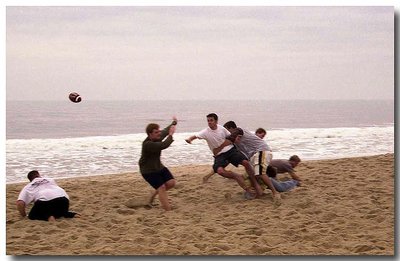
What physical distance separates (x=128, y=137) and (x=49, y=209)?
32.1 feet

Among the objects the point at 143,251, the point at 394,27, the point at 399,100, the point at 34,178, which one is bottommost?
the point at 143,251

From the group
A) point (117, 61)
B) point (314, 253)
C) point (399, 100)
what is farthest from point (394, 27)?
point (117, 61)

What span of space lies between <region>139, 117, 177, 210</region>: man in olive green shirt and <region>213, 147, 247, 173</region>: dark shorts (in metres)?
0.76

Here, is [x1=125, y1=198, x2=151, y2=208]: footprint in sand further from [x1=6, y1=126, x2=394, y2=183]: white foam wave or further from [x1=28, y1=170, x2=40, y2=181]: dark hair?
[x1=6, y1=126, x2=394, y2=183]: white foam wave

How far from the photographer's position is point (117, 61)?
6250 mm

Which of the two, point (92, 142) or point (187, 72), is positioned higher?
point (187, 72)

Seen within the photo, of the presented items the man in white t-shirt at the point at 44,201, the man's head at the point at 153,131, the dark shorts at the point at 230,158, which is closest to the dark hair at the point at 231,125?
the dark shorts at the point at 230,158

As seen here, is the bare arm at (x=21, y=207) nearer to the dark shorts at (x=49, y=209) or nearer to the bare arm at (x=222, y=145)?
the dark shorts at (x=49, y=209)

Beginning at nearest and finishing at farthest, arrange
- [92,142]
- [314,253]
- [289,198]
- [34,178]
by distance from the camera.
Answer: [314,253], [34,178], [289,198], [92,142]

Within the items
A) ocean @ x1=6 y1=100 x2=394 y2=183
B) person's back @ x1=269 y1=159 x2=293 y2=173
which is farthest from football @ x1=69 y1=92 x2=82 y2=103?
person's back @ x1=269 y1=159 x2=293 y2=173

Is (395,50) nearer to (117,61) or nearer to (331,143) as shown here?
(117,61)

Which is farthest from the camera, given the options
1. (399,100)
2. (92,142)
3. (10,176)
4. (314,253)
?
(92,142)
